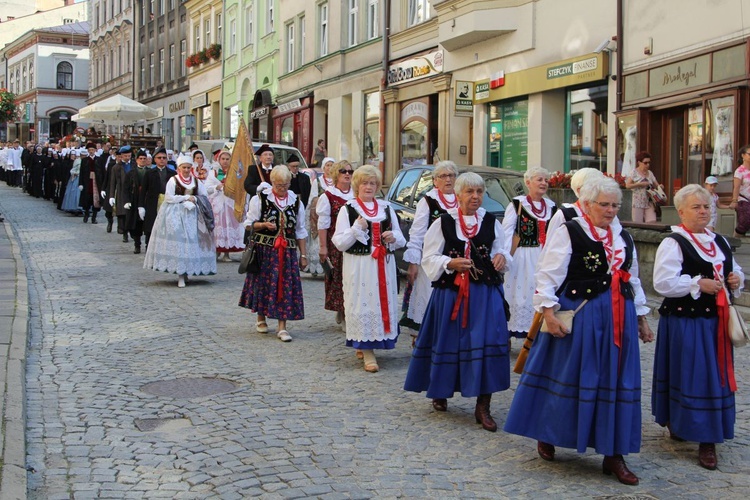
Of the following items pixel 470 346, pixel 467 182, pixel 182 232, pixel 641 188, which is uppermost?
pixel 641 188

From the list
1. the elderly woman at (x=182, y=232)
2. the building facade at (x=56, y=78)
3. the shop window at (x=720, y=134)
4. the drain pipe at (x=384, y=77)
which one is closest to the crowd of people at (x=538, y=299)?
the elderly woman at (x=182, y=232)

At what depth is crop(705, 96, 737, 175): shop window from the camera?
631 inches

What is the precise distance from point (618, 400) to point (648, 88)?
13951mm

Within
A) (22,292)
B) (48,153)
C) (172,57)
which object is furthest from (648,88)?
(172,57)

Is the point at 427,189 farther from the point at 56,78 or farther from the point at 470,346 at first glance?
the point at 56,78

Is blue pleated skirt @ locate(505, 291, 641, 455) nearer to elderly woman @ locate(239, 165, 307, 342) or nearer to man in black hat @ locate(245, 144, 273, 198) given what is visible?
elderly woman @ locate(239, 165, 307, 342)

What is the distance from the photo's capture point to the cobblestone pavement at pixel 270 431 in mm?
5281

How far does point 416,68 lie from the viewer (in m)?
27.0

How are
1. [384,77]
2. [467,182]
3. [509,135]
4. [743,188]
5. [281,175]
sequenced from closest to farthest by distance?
[467,182] → [281,175] → [743,188] → [509,135] → [384,77]

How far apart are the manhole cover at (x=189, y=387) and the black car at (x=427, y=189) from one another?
16.6 feet

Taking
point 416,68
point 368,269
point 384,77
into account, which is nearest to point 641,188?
point 368,269

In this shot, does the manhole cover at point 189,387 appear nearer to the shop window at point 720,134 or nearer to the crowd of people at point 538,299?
the crowd of people at point 538,299

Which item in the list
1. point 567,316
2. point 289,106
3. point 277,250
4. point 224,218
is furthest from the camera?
point 289,106

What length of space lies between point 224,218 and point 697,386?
12.0m
